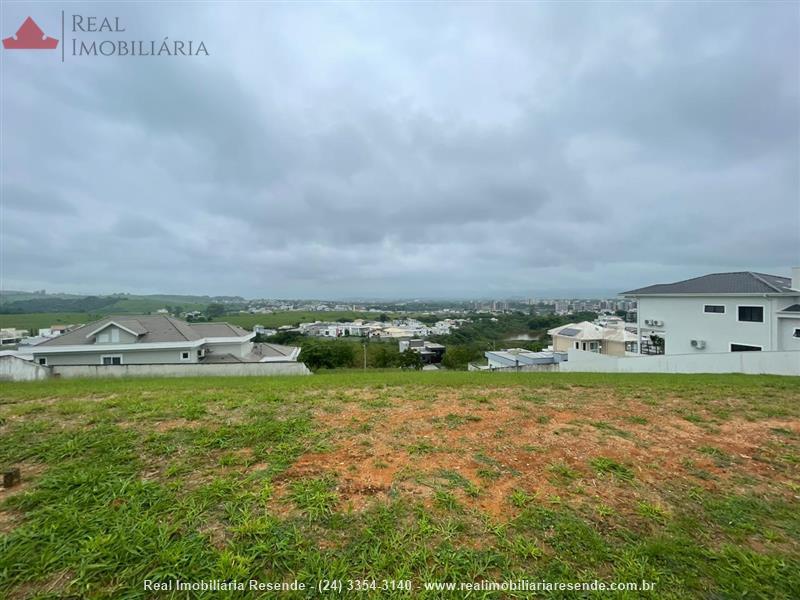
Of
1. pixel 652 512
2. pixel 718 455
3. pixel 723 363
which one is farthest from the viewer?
pixel 723 363

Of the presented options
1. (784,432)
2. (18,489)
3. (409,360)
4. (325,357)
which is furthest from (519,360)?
A: (18,489)

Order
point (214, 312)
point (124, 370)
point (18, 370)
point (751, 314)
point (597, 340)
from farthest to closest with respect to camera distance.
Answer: point (214, 312)
point (597, 340)
point (751, 314)
point (124, 370)
point (18, 370)

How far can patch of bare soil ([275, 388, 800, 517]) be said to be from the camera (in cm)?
264

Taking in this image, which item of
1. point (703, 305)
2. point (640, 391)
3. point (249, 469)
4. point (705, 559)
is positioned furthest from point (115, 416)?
point (703, 305)

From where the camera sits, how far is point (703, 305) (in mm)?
15586

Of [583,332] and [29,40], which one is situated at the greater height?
[29,40]

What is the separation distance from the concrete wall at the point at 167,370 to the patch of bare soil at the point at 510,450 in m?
7.26

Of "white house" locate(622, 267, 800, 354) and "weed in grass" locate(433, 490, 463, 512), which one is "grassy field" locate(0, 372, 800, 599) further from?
"white house" locate(622, 267, 800, 354)

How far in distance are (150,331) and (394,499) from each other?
19.9 meters

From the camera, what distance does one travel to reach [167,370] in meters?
10.4

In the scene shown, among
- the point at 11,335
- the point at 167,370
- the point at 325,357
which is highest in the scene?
the point at 167,370

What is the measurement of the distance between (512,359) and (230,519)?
67.4 feet

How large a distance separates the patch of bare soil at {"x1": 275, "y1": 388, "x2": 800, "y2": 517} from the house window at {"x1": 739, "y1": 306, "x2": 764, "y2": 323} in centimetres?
1403

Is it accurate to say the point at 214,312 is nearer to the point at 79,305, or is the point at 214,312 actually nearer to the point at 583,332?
the point at 79,305
